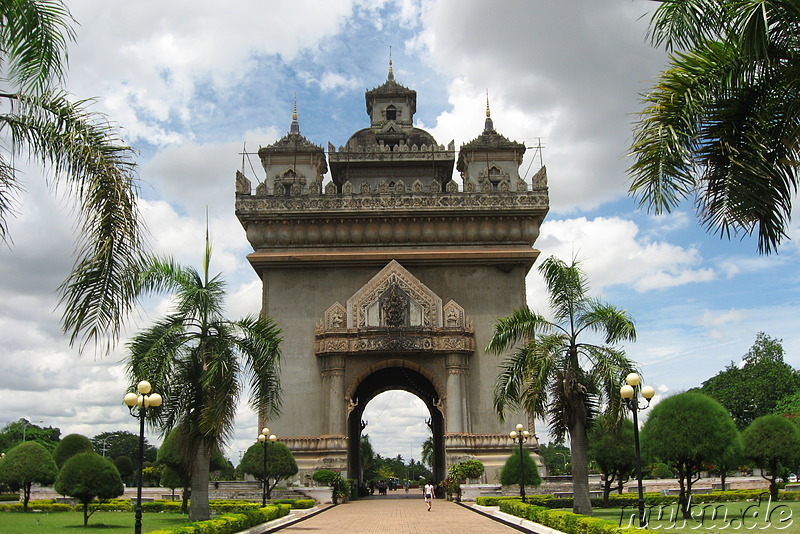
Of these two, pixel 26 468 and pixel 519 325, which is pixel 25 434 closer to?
pixel 26 468

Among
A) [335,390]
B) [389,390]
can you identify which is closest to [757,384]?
[389,390]

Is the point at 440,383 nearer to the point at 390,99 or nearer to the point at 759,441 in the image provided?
the point at 759,441

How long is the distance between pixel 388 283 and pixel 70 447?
1480cm

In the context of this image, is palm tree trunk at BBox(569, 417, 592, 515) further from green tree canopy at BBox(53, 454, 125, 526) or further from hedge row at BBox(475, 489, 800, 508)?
green tree canopy at BBox(53, 454, 125, 526)

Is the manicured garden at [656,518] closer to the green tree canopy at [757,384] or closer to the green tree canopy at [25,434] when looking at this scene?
the green tree canopy at [757,384]

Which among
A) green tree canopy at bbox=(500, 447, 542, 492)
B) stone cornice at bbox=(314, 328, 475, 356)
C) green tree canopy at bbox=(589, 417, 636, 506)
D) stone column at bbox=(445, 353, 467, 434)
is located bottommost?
green tree canopy at bbox=(500, 447, 542, 492)

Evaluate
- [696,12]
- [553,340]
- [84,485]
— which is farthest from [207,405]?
[696,12]

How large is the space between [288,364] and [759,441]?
17853 mm

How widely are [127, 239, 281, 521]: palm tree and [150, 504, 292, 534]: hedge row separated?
97cm

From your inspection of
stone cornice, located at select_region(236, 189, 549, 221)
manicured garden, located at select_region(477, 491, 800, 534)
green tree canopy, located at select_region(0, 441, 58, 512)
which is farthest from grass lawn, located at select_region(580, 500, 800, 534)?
green tree canopy, located at select_region(0, 441, 58, 512)

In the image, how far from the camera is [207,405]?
17.0m

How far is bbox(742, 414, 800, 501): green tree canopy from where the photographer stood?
86.9 ft

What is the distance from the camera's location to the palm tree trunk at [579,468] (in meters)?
17.6

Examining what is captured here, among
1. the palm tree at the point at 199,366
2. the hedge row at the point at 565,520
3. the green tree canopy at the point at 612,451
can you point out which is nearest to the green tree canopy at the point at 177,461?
the palm tree at the point at 199,366
